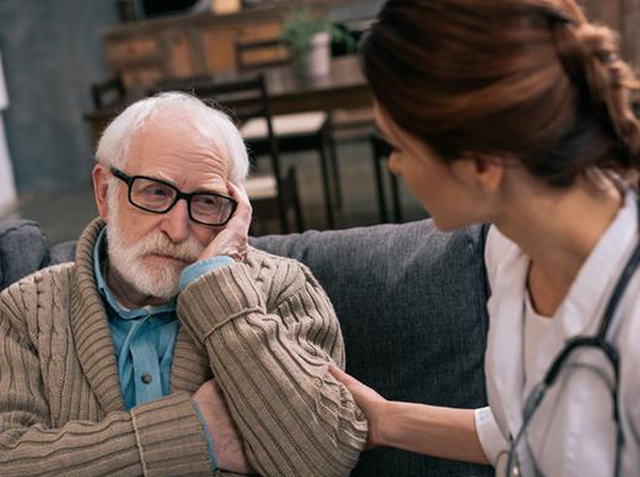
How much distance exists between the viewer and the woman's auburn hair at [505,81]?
98 cm

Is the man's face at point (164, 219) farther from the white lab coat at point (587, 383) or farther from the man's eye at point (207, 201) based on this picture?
the white lab coat at point (587, 383)

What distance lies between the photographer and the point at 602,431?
1.05m

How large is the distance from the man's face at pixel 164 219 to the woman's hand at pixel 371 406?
0.35 meters

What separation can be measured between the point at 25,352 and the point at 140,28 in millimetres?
6011

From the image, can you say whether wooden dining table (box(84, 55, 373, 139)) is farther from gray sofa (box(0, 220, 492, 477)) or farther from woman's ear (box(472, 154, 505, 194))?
woman's ear (box(472, 154, 505, 194))

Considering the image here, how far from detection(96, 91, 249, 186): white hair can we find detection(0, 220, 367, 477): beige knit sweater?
26 cm

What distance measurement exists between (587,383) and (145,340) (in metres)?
0.92

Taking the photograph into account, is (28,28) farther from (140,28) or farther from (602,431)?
(602,431)

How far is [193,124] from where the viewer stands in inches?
68.3

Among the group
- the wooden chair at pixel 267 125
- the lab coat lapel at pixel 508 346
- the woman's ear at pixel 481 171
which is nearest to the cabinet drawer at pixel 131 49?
the wooden chair at pixel 267 125

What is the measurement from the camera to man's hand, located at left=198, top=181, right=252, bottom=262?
1624 millimetres

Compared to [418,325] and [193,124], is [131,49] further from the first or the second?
[418,325]

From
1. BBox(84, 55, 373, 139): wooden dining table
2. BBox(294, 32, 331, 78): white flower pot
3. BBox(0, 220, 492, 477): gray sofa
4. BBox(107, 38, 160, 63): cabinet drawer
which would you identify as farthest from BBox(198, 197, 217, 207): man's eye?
BBox(107, 38, 160, 63): cabinet drawer

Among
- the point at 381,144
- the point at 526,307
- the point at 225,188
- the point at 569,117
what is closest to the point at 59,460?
the point at 225,188
